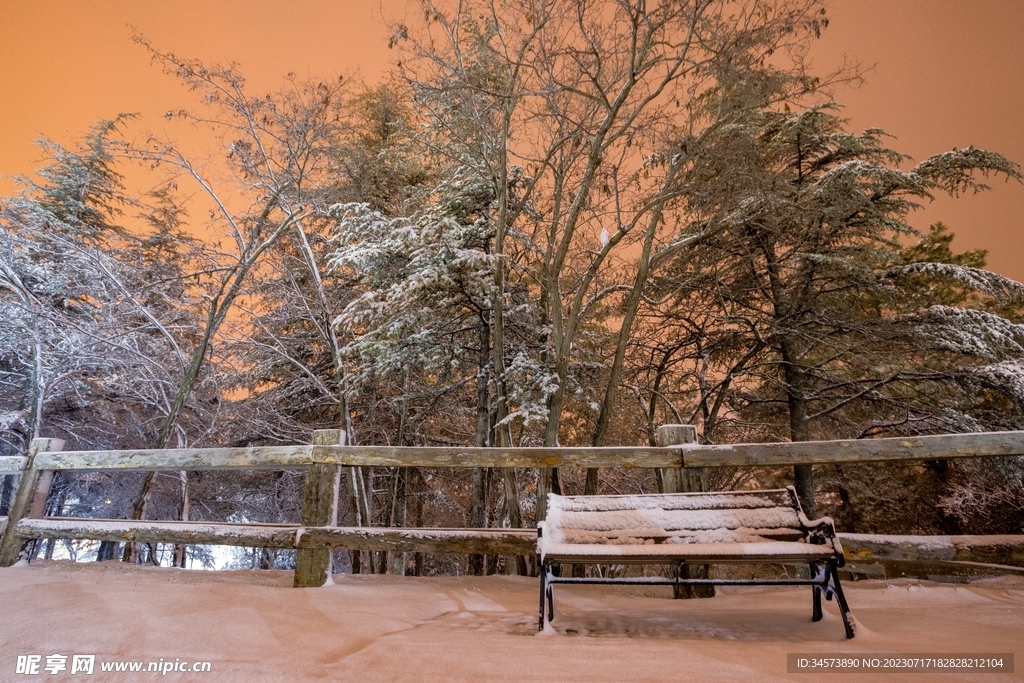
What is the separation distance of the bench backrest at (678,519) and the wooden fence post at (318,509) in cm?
207

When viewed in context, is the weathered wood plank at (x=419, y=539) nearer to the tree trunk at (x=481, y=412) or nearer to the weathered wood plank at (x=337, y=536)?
the weathered wood plank at (x=337, y=536)

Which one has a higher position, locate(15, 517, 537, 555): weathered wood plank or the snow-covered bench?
the snow-covered bench

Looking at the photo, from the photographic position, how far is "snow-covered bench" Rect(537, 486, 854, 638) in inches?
101

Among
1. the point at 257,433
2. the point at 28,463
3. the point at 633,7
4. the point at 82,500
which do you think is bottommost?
the point at 82,500

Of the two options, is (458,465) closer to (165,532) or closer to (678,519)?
(678,519)

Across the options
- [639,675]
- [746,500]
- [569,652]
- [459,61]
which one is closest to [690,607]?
[746,500]

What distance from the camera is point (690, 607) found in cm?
351

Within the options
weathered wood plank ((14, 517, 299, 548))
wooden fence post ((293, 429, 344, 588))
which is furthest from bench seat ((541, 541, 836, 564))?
weathered wood plank ((14, 517, 299, 548))

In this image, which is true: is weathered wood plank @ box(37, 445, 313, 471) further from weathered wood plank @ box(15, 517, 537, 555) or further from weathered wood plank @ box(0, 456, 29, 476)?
weathered wood plank @ box(15, 517, 537, 555)

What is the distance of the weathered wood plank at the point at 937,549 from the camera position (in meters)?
3.37

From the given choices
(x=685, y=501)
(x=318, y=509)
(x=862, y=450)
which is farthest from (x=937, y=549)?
(x=318, y=509)

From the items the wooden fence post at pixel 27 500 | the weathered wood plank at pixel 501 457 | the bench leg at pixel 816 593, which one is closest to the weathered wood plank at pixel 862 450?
the weathered wood plank at pixel 501 457

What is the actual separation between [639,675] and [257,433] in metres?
10.9

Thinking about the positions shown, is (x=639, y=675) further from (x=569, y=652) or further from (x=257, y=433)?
(x=257, y=433)
